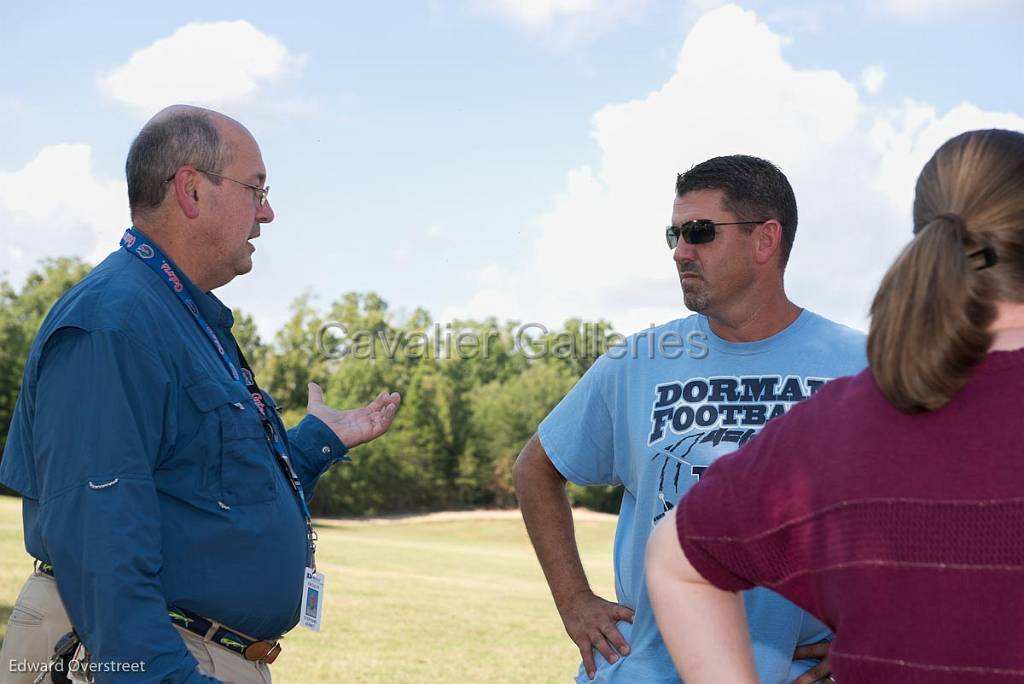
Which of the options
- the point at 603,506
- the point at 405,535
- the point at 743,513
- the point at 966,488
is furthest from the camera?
the point at 603,506

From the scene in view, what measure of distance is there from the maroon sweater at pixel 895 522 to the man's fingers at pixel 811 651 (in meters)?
1.76

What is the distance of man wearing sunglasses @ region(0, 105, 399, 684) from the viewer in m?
2.59

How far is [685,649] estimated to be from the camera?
1.61m

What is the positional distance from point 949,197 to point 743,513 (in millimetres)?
545

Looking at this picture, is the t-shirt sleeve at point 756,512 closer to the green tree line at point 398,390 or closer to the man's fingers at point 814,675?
the man's fingers at point 814,675

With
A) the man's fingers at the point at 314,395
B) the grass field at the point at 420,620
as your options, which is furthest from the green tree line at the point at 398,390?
the man's fingers at the point at 314,395

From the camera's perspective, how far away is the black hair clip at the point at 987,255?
1468 mm

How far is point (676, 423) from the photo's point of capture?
3396 millimetres

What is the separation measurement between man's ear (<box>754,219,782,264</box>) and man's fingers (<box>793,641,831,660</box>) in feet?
4.38

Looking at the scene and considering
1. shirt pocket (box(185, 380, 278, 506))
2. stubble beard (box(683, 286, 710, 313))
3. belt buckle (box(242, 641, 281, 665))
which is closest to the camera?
shirt pocket (box(185, 380, 278, 506))

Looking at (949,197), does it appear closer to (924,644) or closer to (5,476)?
(924,644)

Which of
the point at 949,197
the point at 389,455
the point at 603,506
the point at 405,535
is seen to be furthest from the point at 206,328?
the point at 603,506

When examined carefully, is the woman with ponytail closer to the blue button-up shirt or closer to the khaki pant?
the blue button-up shirt

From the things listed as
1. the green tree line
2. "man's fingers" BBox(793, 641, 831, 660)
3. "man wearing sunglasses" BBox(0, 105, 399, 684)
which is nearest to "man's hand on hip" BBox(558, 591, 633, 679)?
"man's fingers" BBox(793, 641, 831, 660)
